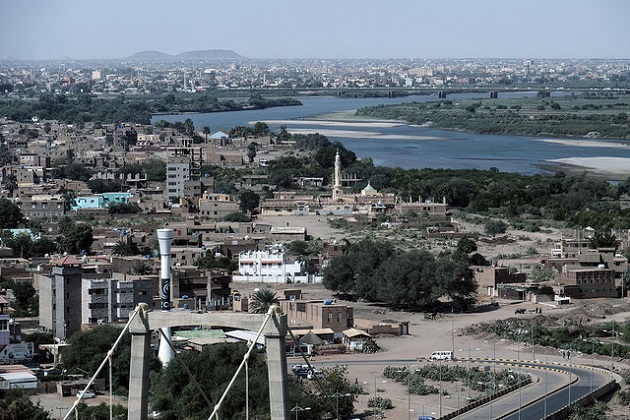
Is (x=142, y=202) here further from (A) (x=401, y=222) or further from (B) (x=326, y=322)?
(B) (x=326, y=322)

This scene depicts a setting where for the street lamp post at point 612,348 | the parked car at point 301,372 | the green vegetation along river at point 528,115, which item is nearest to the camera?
the parked car at point 301,372

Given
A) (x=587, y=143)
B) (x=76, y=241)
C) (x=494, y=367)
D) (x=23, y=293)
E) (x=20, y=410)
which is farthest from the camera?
(x=587, y=143)

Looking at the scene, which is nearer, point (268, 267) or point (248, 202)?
point (268, 267)

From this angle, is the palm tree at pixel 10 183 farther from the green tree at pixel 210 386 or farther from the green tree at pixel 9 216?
the green tree at pixel 210 386

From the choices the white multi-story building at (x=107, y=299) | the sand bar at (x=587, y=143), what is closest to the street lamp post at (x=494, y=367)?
the white multi-story building at (x=107, y=299)

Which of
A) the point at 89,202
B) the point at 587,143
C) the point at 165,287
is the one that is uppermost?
the point at 165,287

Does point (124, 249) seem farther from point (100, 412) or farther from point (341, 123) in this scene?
point (341, 123)

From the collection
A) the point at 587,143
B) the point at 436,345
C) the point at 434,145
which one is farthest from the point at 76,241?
the point at 587,143

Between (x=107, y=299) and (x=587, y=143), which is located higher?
(x=107, y=299)
